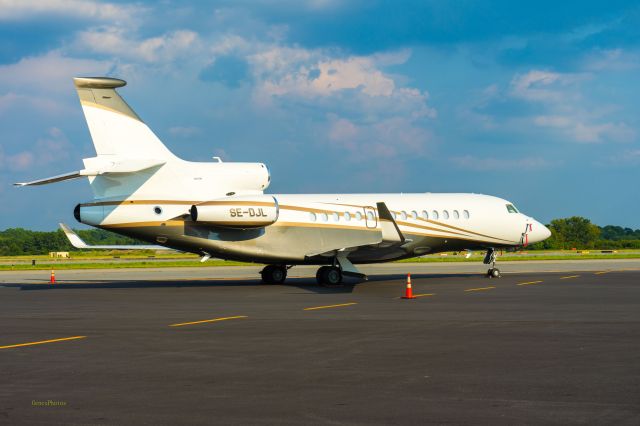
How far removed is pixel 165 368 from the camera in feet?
38.8

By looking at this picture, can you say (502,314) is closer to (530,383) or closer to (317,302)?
(317,302)

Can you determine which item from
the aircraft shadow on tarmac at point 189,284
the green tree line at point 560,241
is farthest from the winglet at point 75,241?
the green tree line at point 560,241

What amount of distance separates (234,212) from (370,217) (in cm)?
652

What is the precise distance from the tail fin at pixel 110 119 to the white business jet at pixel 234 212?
0.12 feet

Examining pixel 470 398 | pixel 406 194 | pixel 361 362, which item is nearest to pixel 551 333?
pixel 361 362

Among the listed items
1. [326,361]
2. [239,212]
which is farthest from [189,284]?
[326,361]

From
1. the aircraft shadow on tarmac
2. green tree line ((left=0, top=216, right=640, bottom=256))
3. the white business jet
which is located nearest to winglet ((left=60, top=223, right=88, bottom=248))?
the aircraft shadow on tarmac

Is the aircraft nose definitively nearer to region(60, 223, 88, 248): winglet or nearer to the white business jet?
the white business jet

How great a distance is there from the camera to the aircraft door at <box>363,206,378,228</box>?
33875 mm

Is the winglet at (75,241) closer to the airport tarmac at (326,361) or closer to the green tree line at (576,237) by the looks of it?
the airport tarmac at (326,361)

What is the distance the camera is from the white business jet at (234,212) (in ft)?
96.5

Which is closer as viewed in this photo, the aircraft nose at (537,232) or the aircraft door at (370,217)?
the aircraft door at (370,217)

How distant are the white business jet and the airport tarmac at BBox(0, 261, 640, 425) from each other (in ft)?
19.7

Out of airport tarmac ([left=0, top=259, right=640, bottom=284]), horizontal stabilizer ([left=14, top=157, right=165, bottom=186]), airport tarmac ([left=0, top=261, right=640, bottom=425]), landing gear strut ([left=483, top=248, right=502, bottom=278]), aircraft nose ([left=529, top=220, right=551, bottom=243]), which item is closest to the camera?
airport tarmac ([left=0, top=261, right=640, bottom=425])
